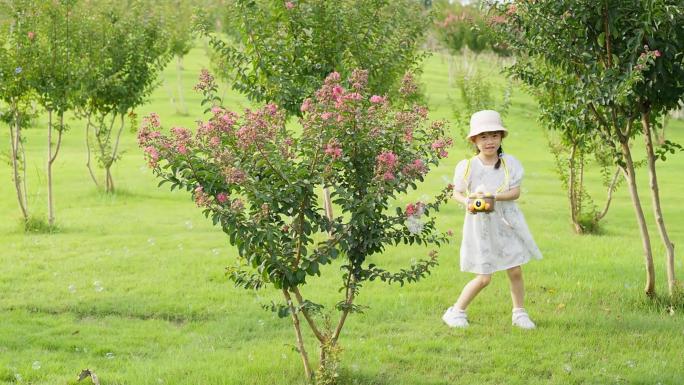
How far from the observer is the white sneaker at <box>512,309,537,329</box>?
25.4ft

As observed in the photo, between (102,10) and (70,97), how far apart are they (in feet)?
11.0

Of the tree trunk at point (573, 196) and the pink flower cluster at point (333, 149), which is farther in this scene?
the tree trunk at point (573, 196)

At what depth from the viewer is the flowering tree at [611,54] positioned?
7.54m

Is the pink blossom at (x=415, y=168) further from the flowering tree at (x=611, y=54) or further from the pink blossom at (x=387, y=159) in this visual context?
the flowering tree at (x=611, y=54)

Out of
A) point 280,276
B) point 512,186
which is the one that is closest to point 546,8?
point 512,186

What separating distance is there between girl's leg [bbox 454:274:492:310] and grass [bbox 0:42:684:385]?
0.26 metres

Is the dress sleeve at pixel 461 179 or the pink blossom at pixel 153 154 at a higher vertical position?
the pink blossom at pixel 153 154

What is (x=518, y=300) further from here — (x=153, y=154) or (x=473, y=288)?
(x=153, y=154)

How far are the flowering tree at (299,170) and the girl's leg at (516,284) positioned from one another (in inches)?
71.3

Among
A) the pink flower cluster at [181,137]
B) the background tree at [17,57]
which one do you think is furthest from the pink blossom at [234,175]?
the background tree at [17,57]

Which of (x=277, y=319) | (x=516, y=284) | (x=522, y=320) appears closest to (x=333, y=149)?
(x=516, y=284)

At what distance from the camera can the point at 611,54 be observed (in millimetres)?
8070

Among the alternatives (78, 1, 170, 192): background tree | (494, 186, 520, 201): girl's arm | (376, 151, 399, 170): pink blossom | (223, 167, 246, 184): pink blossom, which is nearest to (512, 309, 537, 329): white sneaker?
(494, 186, 520, 201): girl's arm

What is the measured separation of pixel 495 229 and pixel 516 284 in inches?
20.9
